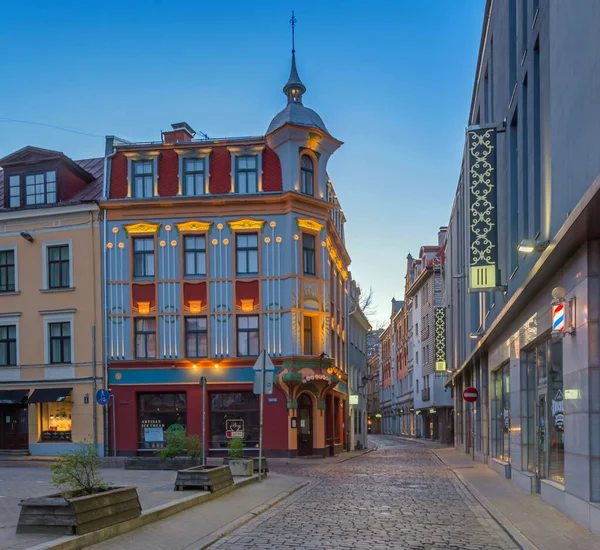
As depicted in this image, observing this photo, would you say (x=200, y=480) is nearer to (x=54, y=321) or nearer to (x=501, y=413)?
(x=501, y=413)

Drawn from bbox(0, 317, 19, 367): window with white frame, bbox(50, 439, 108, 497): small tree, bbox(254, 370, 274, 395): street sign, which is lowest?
bbox(50, 439, 108, 497): small tree

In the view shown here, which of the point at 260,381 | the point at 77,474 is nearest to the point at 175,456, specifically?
the point at 260,381

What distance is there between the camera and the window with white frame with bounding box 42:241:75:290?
33.0m

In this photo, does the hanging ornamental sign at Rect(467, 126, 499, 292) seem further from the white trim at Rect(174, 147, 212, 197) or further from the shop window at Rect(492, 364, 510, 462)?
the white trim at Rect(174, 147, 212, 197)

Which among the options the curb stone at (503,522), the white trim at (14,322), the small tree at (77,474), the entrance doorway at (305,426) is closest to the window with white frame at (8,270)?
the white trim at (14,322)

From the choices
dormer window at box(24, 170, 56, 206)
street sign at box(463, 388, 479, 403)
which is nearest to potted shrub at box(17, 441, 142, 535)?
street sign at box(463, 388, 479, 403)

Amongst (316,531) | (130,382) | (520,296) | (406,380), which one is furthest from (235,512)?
(406,380)

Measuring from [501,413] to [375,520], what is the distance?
38.4 feet

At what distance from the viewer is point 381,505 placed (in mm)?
14461

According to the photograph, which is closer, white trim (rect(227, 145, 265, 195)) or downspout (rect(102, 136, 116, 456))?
downspout (rect(102, 136, 116, 456))

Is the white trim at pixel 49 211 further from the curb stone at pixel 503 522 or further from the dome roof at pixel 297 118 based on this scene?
the curb stone at pixel 503 522

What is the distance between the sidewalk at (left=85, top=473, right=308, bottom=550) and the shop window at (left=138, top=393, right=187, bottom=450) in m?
15.7

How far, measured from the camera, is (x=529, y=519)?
40.6 ft

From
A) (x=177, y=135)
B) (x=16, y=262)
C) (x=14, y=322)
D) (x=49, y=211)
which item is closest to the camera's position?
(x=49, y=211)
